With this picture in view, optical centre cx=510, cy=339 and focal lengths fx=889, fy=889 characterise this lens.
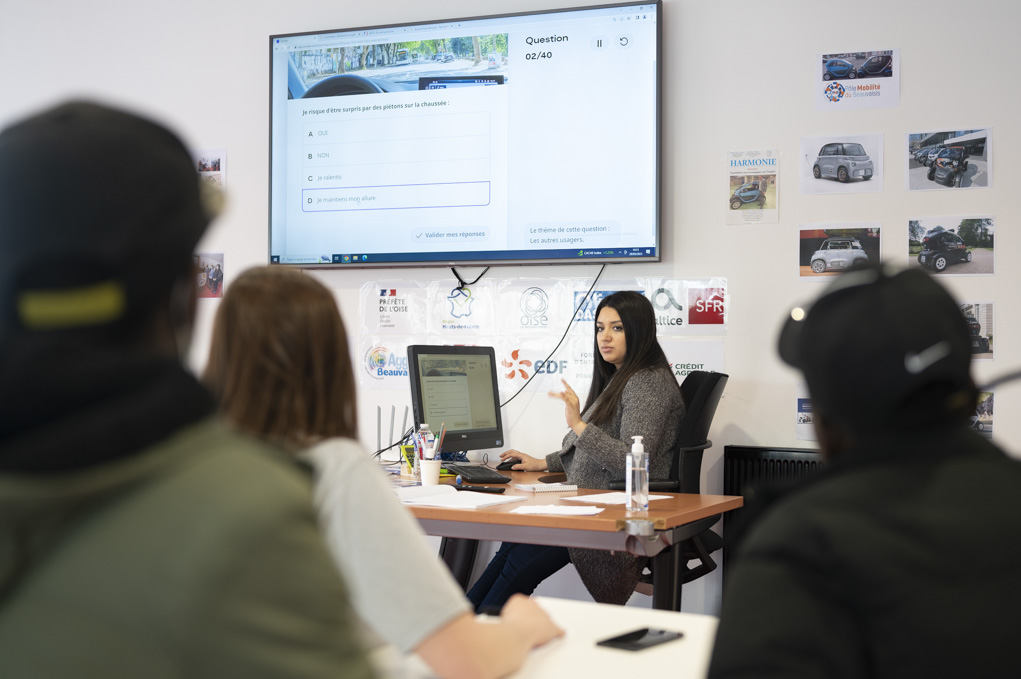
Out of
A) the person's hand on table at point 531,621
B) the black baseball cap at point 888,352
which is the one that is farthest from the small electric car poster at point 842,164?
the black baseball cap at point 888,352

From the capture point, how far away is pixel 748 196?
368 cm

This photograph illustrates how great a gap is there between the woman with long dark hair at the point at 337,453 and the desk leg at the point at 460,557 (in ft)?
8.80

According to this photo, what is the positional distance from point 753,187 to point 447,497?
189 cm

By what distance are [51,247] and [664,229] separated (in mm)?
3346

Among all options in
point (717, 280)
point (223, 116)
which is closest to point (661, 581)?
point (717, 280)

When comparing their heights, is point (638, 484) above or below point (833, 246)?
below

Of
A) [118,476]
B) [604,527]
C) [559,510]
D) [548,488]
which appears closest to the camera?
[118,476]

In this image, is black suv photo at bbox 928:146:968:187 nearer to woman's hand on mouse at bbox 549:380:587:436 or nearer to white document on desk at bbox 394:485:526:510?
woman's hand on mouse at bbox 549:380:587:436

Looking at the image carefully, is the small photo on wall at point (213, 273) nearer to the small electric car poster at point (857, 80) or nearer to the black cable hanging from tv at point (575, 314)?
the black cable hanging from tv at point (575, 314)

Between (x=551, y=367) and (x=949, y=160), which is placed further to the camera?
(x=551, y=367)

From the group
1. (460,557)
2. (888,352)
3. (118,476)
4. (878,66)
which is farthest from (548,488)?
(118,476)

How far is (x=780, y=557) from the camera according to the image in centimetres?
78

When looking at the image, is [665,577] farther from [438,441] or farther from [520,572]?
[438,441]

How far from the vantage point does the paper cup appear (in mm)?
2990
